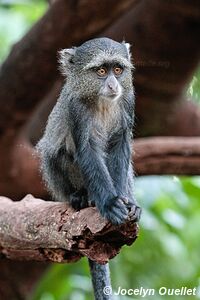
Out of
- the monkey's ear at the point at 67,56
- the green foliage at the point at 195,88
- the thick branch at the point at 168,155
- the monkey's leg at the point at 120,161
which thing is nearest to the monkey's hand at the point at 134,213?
the monkey's leg at the point at 120,161

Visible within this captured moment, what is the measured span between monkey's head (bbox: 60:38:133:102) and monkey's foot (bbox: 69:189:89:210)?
1.69 feet

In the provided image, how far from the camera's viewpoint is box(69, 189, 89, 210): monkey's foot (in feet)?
12.9

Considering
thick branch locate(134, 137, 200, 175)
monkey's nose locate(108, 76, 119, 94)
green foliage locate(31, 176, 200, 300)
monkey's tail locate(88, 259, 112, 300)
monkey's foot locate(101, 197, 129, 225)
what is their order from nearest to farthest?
1. monkey's foot locate(101, 197, 129, 225)
2. monkey's nose locate(108, 76, 119, 94)
3. monkey's tail locate(88, 259, 112, 300)
4. thick branch locate(134, 137, 200, 175)
5. green foliage locate(31, 176, 200, 300)

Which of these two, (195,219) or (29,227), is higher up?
(195,219)

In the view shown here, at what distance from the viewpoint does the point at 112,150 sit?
13.5 feet

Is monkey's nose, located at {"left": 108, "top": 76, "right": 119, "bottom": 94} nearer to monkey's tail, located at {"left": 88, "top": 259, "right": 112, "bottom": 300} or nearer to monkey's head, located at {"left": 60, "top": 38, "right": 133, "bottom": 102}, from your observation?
monkey's head, located at {"left": 60, "top": 38, "right": 133, "bottom": 102}

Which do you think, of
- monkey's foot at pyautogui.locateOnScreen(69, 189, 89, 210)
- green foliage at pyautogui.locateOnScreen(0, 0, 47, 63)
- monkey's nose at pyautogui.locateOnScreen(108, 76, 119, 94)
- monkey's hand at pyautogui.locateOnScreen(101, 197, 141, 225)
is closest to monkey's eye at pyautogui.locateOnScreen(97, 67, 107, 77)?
monkey's nose at pyautogui.locateOnScreen(108, 76, 119, 94)

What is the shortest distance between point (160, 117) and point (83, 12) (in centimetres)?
164

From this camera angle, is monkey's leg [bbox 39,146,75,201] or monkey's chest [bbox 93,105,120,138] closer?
monkey's chest [bbox 93,105,120,138]

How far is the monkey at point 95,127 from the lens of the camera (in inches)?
154

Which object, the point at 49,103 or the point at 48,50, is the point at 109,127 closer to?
the point at 48,50

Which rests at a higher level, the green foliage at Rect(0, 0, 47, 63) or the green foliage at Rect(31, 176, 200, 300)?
the green foliage at Rect(0, 0, 47, 63)

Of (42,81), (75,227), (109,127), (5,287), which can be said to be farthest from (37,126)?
(75,227)

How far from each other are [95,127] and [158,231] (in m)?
2.42
